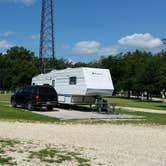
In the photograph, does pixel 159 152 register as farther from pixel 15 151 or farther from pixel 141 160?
pixel 15 151

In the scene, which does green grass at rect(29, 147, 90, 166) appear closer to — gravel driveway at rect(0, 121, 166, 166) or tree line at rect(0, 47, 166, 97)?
gravel driveway at rect(0, 121, 166, 166)

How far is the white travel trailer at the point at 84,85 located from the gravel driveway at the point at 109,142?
39.2 ft

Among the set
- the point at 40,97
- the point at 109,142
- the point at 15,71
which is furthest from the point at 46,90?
the point at 15,71

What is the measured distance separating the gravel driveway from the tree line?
114 feet

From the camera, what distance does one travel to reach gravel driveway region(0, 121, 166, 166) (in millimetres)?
10484

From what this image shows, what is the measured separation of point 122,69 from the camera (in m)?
84.1

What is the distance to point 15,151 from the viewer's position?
11.0 meters

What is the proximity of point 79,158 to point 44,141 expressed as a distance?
329cm

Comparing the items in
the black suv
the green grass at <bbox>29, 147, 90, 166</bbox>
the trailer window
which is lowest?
the green grass at <bbox>29, 147, 90, 166</bbox>

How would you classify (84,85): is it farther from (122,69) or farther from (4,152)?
(122,69)

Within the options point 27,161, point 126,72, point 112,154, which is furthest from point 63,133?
point 126,72

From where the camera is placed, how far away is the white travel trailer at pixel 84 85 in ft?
96.4

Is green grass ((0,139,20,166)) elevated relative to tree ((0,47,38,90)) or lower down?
lower down

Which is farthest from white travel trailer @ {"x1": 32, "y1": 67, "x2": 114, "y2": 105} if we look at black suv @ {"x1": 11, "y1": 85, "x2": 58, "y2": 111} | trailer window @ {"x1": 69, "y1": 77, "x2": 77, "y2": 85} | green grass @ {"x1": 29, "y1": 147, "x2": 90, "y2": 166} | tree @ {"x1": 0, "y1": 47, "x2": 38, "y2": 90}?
tree @ {"x1": 0, "y1": 47, "x2": 38, "y2": 90}
